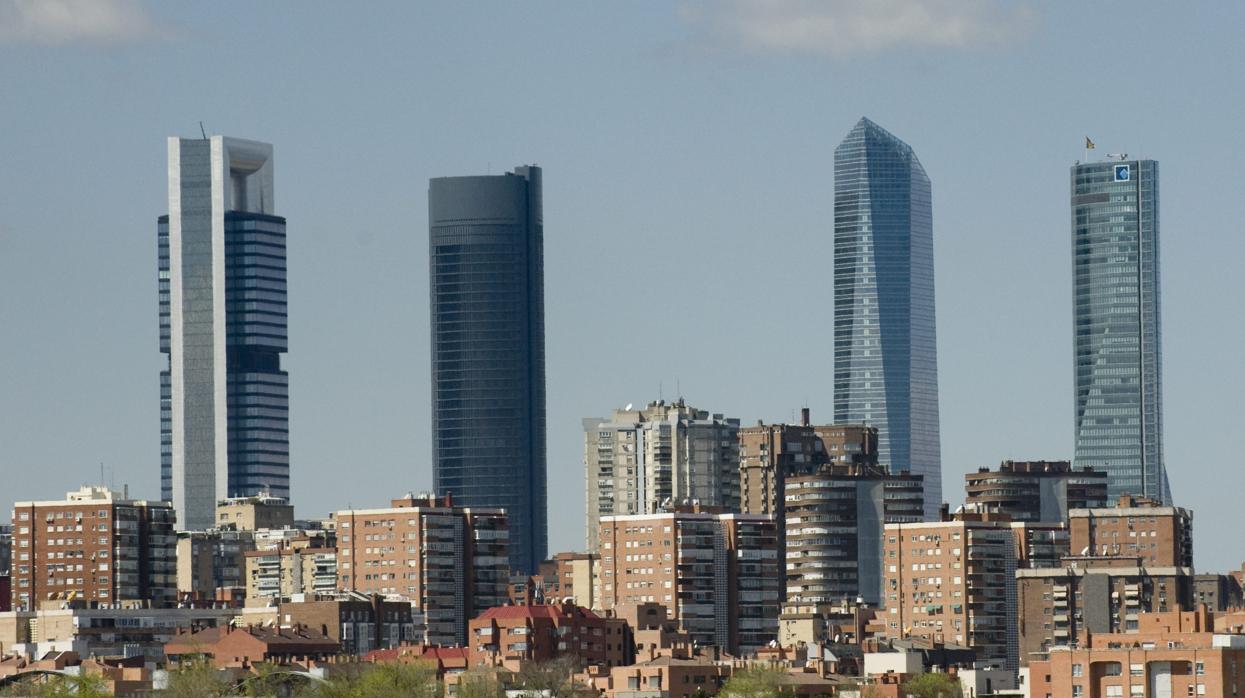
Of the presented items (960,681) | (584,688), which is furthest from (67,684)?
(960,681)

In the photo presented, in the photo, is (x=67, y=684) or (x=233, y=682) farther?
(x=233, y=682)

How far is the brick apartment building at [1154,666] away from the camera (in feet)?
485

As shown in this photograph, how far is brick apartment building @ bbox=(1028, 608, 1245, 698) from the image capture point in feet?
485

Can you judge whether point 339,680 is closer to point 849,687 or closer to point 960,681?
point 849,687

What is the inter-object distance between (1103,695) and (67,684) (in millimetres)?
46085

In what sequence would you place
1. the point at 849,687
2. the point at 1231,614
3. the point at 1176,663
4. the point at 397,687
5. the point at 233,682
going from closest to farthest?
the point at 1176,663, the point at 397,687, the point at 233,682, the point at 849,687, the point at 1231,614

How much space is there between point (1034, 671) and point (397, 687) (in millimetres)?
31334

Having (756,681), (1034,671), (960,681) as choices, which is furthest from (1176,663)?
(960,681)

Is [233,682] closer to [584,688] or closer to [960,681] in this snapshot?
[584,688]

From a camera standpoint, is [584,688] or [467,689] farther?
[584,688]

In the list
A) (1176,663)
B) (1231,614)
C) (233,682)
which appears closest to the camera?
(1176,663)

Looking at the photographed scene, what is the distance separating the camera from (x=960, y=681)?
195 metres

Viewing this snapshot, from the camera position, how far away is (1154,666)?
149750mm

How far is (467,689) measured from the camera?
158 m
